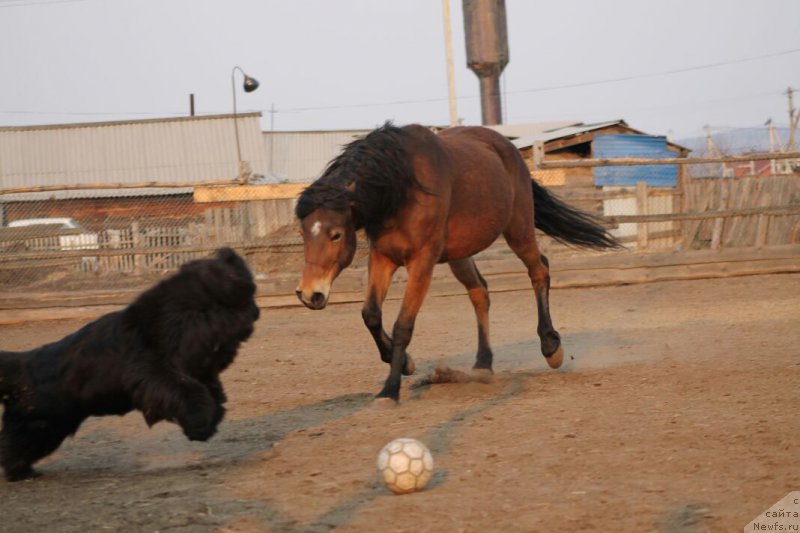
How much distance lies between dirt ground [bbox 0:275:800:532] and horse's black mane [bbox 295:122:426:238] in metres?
1.39

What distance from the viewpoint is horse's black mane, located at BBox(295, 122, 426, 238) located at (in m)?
6.35

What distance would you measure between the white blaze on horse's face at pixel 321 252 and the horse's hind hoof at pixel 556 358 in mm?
2316

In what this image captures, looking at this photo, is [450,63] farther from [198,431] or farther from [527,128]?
[198,431]

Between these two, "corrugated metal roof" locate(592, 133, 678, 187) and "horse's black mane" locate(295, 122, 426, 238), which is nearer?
"horse's black mane" locate(295, 122, 426, 238)

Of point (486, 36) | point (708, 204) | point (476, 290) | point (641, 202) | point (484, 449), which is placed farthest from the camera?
point (486, 36)

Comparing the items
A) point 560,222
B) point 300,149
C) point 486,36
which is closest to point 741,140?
point 300,149

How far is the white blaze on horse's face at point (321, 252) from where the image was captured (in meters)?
6.18

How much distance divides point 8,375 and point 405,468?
2312 mm

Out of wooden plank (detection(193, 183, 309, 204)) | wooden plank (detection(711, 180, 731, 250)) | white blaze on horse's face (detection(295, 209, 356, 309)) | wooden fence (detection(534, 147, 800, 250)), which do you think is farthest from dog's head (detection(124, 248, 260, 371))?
wooden plank (detection(711, 180, 731, 250))

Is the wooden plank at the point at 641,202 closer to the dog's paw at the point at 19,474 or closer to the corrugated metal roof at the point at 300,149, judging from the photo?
the dog's paw at the point at 19,474

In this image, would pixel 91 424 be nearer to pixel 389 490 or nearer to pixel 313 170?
pixel 389 490

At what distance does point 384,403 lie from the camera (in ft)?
21.0

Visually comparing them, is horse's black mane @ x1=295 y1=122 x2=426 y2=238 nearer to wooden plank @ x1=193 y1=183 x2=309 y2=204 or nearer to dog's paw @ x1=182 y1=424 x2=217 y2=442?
dog's paw @ x1=182 y1=424 x2=217 y2=442

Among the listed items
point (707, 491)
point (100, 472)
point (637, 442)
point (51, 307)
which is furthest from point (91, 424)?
point (51, 307)
